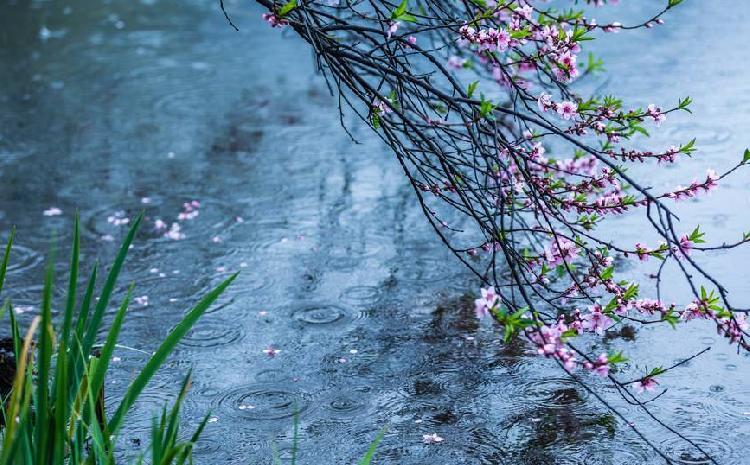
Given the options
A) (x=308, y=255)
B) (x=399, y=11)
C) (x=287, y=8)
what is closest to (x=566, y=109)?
(x=399, y=11)

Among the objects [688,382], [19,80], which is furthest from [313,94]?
[688,382]

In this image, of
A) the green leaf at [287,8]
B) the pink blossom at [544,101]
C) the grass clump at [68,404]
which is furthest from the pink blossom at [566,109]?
the grass clump at [68,404]

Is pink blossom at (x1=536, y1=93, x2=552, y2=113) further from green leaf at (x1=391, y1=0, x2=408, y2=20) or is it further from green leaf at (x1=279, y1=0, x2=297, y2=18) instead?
green leaf at (x1=279, y1=0, x2=297, y2=18)

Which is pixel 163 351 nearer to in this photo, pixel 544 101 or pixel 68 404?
pixel 68 404

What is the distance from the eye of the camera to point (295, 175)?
7.21 meters

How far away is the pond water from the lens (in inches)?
153

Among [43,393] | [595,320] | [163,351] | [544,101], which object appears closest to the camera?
[43,393]

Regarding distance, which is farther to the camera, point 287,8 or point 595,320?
point 287,8

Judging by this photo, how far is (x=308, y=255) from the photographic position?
575 centimetres

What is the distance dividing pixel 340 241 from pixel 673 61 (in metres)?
4.99

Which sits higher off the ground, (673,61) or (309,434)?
(673,61)

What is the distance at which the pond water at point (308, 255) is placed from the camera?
12.8 ft

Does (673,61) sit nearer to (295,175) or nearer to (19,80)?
(295,175)

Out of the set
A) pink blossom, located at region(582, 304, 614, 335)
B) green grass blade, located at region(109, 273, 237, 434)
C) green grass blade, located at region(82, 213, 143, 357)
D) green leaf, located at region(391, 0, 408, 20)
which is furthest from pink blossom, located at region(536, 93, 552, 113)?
green grass blade, located at region(82, 213, 143, 357)
